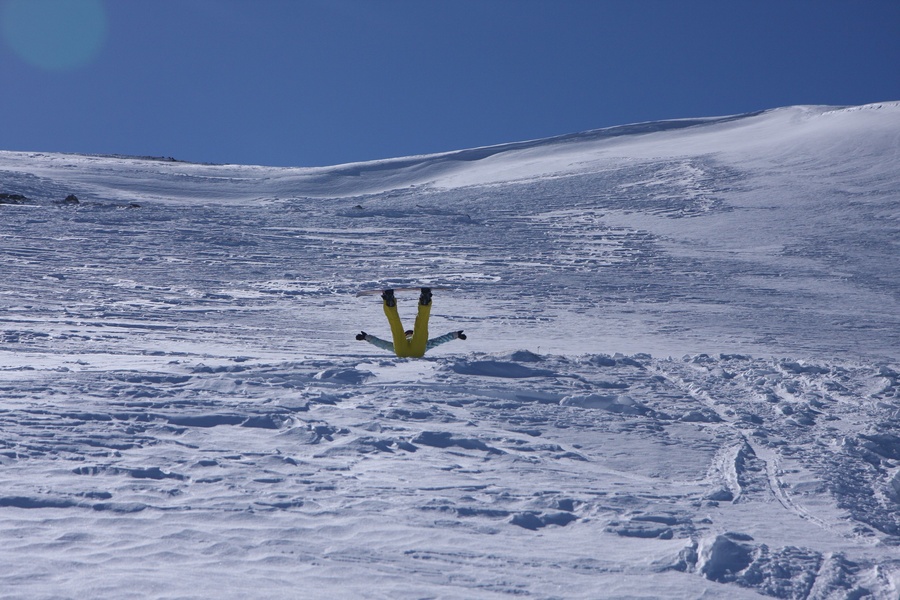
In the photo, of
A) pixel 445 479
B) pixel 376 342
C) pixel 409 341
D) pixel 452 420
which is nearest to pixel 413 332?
pixel 409 341

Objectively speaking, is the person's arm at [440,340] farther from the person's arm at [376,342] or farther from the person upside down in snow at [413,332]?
the person's arm at [376,342]

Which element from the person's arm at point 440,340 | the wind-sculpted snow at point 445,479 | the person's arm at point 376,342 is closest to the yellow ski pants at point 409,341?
the person's arm at point 376,342

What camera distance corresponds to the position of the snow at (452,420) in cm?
354

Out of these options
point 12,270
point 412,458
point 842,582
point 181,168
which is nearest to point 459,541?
point 412,458

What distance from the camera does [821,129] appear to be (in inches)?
1318

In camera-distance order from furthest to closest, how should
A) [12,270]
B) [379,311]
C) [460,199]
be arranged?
[460,199]
[12,270]
[379,311]

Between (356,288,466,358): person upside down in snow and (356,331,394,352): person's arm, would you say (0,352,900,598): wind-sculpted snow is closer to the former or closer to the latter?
(356,288,466,358): person upside down in snow

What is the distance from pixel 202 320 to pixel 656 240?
11.4 meters

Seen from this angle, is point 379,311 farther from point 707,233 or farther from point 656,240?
point 707,233

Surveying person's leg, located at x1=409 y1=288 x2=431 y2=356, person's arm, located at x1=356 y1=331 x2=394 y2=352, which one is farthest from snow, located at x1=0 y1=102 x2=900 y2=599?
person's leg, located at x1=409 y1=288 x2=431 y2=356

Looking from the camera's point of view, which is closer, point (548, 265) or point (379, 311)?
point (379, 311)

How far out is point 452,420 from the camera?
19.0 ft

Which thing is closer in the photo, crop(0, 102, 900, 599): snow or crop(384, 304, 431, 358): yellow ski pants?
crop(0, 102, 900, 599): snow

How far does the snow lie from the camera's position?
3545 mm
